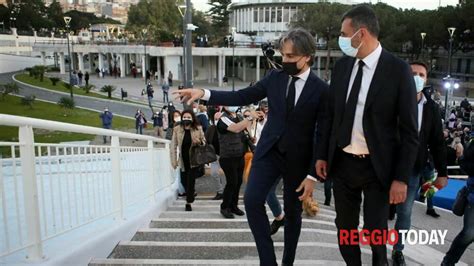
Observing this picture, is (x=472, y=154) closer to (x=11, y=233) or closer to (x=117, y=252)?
(x=117, y=252)

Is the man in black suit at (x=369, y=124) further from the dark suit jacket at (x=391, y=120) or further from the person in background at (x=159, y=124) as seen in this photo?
the person in background at (x=159, y=124)

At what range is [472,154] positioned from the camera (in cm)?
367

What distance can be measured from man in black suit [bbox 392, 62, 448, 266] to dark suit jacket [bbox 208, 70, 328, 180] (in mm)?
1113

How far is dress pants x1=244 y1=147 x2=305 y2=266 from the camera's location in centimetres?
315

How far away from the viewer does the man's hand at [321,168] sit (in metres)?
2.91

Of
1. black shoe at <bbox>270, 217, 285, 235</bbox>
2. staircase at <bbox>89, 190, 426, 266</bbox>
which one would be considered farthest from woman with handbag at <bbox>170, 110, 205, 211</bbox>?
black shoe at <bbox>270, 217, 285, 235</bbox>

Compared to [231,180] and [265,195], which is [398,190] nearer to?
[265,195]

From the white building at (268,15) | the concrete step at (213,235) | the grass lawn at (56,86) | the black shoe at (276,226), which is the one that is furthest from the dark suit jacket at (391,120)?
the white building at (268,15)

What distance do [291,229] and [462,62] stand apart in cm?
5746

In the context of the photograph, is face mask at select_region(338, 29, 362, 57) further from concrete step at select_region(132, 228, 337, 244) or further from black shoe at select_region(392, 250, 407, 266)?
concrete step at select_region(132, 228, 337, 244)

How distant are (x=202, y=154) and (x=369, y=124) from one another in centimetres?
396

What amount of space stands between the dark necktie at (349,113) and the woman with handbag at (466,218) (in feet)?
5.53

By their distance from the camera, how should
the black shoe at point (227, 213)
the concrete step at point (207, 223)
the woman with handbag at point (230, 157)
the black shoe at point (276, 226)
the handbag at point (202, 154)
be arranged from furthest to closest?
the handbag at point (202, 154)
the woman with handbag at point (230, 157)
the black shoe at point (227, 213)
the concrete step at point (207, 223)
the black shoe at point (276, 226)

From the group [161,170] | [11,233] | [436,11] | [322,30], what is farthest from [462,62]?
[11,233]
